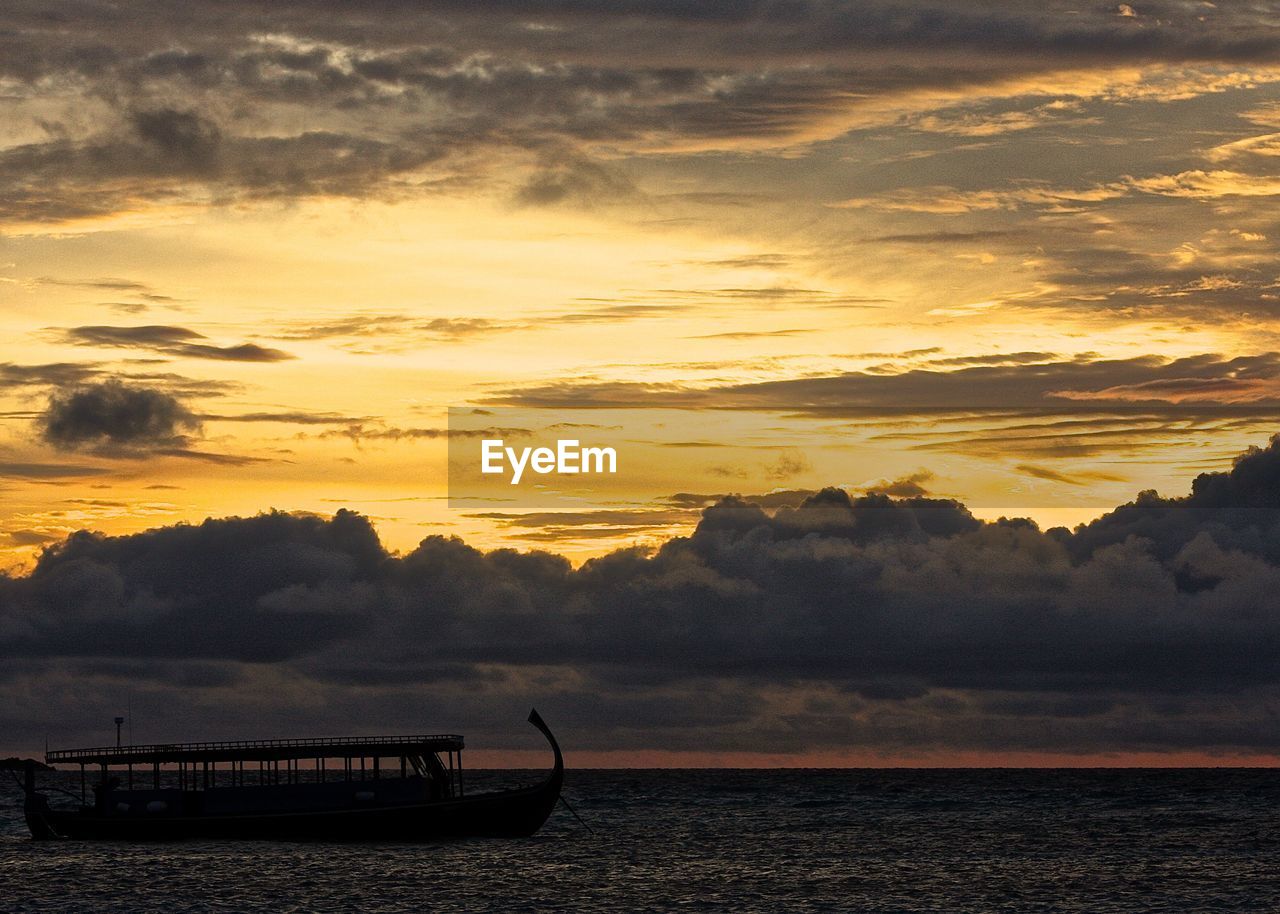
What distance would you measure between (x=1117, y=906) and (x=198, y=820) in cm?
6241

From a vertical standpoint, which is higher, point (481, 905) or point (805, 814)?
point (481, 905)

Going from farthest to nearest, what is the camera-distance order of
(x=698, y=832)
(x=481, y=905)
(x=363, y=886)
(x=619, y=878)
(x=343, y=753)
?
(x=698, y=832) → (x=343, y=753) → (x=619, y=878) → (x=363, y=886) → (x=481, y=905)

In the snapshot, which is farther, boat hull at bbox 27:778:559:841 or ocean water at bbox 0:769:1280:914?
boat hull at bbox 27:778:559:841

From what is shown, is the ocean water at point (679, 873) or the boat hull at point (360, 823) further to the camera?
the boat hull at point (360, 823)

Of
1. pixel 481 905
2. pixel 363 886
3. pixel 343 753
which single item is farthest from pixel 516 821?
pixel 481 905

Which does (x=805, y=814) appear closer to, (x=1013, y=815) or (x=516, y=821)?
(x=1013, y=815)

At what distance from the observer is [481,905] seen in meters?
83.8

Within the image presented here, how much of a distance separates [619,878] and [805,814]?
94.9 meters

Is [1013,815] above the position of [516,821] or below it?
below

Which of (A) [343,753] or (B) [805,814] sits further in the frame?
(B) [805,814]

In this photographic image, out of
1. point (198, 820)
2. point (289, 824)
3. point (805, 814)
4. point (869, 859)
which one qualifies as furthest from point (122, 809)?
point (805, 814)

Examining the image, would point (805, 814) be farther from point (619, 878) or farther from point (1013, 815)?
point (619, 878)

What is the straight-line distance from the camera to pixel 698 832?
149m

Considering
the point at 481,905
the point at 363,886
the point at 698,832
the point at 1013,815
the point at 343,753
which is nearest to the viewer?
the point at 481,905
